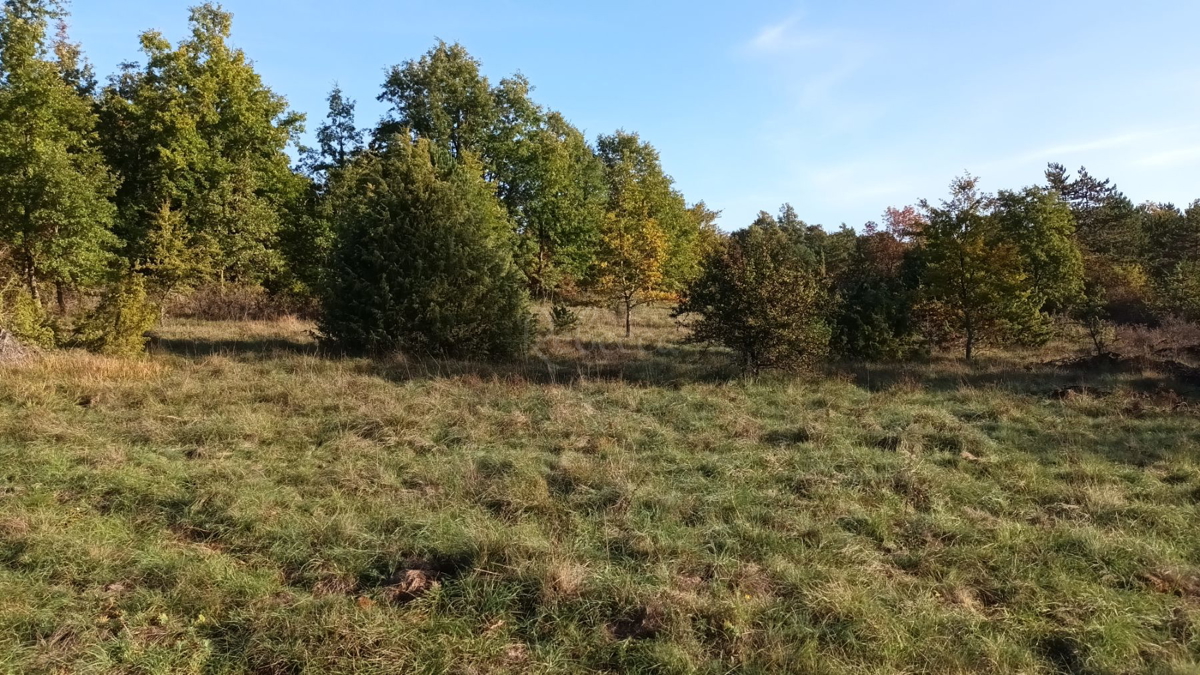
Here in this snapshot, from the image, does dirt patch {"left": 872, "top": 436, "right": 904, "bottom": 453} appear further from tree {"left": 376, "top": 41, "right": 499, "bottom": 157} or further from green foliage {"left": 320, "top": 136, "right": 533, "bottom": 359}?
tree {"left": 376, "top": 41, "right": 499, "bottom": 157}

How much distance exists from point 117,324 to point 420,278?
5.88 metres

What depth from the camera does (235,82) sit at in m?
26.2

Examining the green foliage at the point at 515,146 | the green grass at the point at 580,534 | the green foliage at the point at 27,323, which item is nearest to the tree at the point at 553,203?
the green foliage at the point at 515,146

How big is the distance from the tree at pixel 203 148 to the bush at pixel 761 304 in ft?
61.9

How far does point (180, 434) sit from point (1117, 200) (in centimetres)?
5101

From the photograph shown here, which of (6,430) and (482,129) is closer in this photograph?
(6,430)

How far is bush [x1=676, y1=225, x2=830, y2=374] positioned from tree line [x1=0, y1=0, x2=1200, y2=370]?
0.15ft

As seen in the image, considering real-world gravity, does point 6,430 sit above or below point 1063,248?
below

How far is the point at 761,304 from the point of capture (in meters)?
13.2

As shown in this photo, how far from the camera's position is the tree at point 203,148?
25.0 metres

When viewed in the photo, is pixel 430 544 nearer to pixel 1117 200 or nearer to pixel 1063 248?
pixel 1063 248

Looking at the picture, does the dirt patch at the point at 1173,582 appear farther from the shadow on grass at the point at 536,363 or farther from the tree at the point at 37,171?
the tree at the point at 37,171

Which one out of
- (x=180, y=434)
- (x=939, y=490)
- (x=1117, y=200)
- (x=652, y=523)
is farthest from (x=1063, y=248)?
(x=180, y=434)

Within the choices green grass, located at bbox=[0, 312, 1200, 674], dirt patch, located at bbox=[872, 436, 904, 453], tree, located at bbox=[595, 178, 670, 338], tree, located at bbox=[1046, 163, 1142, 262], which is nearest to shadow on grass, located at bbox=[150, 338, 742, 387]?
green grass, located at bbox=[0, 312, 1200, 674]
